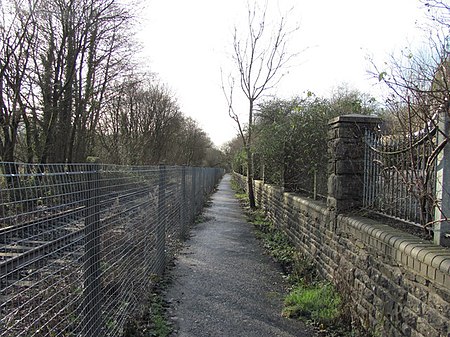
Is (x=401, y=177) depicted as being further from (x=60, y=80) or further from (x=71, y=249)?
(x=60, y=80)

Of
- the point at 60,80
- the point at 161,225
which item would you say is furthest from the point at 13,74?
the point at 161,225

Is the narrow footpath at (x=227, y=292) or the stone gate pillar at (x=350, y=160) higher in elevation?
the stone gate pillar at (x=350, y=160)

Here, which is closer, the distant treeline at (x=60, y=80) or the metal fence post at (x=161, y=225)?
the metal fence post at (x=161, y=225)

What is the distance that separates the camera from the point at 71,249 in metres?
2.64

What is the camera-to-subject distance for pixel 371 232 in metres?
4.14

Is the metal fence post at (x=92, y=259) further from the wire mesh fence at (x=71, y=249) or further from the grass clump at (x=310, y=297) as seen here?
the grass clump at (x=310, y=297)

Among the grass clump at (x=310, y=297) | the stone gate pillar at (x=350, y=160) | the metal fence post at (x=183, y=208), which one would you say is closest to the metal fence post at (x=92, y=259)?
the grass clump at (x=310, y=297)

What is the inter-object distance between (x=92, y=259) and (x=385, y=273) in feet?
8.60

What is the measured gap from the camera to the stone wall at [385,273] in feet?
9.39

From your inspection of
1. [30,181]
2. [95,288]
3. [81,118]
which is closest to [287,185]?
[95,288]

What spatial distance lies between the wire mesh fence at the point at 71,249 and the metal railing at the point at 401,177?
2812 mm

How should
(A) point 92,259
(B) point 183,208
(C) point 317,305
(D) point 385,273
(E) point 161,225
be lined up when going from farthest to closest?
(B) point 183,208 → (E) point 161,225 → (C) point 317,305 → (D) point 385,273 → (A) point 92,259

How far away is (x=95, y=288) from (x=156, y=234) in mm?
2956

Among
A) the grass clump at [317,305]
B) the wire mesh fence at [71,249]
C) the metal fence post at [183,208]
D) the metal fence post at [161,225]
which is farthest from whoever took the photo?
the metal fence post at [183,208]
